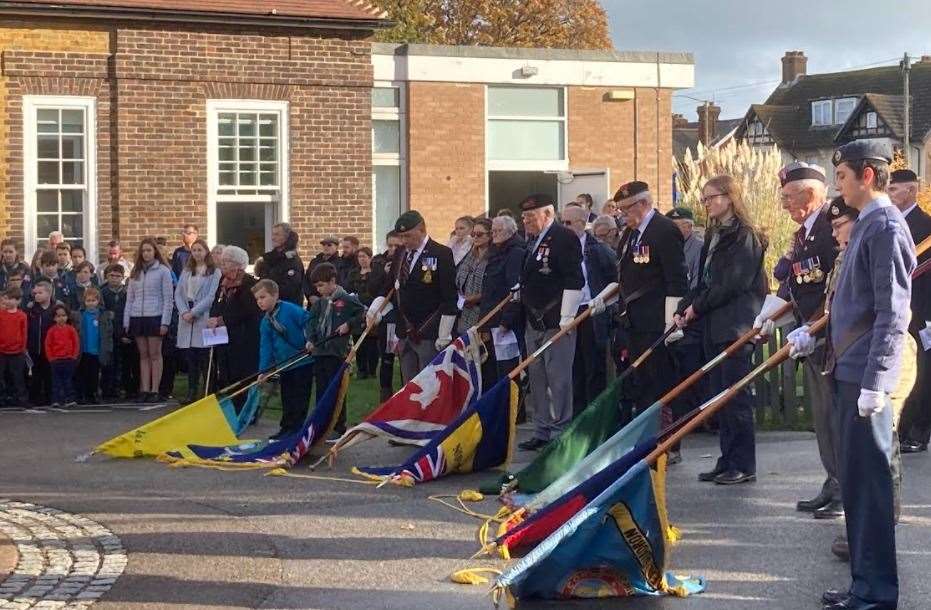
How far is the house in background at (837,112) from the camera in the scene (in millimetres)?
66125

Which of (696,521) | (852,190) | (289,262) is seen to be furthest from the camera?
(289,262)

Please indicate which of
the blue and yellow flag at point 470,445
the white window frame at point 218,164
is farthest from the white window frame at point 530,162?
the blue and yellow flag at point 470,445

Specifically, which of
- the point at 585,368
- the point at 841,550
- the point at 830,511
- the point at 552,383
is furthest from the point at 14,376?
the point at 841,550

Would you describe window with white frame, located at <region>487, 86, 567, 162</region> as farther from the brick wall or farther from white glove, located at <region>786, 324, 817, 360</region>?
white glove, located at <region>786, 324, 817, 360</region>

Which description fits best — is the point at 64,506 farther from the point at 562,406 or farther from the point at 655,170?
the point at 655,170

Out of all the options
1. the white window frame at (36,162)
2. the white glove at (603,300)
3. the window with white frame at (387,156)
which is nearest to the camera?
the white glove at (603,300)

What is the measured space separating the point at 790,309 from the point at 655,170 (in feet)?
65.9

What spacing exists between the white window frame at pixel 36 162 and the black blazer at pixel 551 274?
414 inches

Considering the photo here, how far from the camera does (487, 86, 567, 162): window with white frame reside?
89.7 ft

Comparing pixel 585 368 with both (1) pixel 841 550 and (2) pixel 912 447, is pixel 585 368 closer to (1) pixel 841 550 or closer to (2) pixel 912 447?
(2) pixel 912 447

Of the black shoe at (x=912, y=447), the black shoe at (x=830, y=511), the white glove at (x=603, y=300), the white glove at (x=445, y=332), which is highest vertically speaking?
the white glove at (x=603, y=300)

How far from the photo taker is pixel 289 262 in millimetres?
15539

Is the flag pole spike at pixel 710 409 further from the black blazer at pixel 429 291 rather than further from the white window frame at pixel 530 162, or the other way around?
the white window frame at pixel 530 162

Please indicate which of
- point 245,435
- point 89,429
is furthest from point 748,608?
point 89,429
